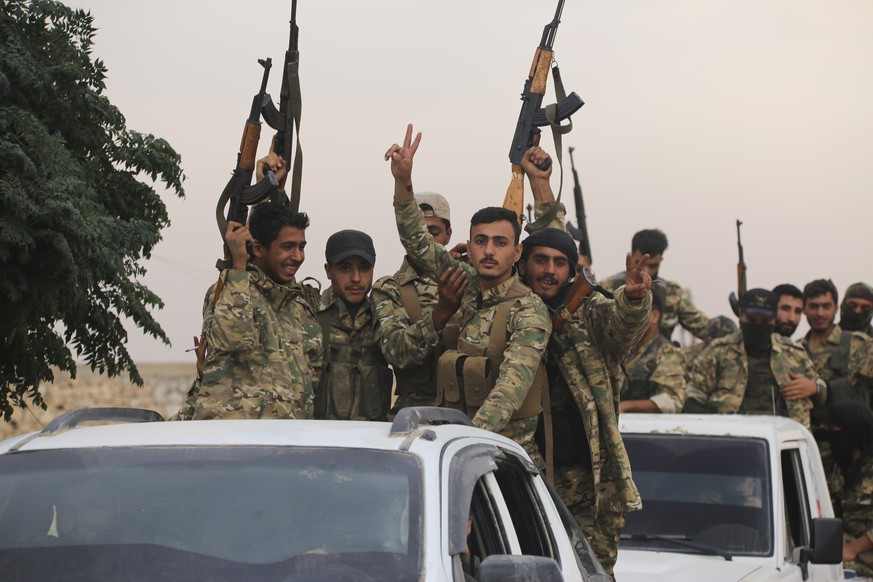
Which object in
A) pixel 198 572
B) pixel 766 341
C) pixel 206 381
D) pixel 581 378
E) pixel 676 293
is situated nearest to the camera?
pixel 198 572

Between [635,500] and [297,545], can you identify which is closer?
[297,545]

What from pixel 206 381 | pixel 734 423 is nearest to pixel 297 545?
pixel 206 381

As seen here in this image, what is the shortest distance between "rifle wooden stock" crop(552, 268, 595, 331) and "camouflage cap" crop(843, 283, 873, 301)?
5.61 meters

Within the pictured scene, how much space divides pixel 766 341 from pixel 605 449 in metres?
3.70

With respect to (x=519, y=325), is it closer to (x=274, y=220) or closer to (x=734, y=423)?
(x=274, y=220)

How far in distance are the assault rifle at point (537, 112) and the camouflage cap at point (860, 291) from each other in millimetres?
4227

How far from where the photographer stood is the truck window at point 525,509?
4102mm

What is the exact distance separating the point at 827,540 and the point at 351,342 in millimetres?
2351

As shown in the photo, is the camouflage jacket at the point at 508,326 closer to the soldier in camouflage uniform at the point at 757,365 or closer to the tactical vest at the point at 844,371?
the soldier in camouflage uniform at the point at 757,365

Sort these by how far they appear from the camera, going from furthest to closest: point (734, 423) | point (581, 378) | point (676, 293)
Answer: point (676, 293)
point (734, 423)
point (581, 378)

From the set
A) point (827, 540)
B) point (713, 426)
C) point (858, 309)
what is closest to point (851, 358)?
point (858, 309)

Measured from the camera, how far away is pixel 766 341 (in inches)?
375

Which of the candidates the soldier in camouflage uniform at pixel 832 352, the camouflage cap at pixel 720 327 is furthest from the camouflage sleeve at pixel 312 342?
the camouflage cap at pixel 720 327

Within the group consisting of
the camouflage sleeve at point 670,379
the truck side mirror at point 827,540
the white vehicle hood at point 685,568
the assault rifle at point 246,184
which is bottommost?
the white vehicle hood at point 685,568
